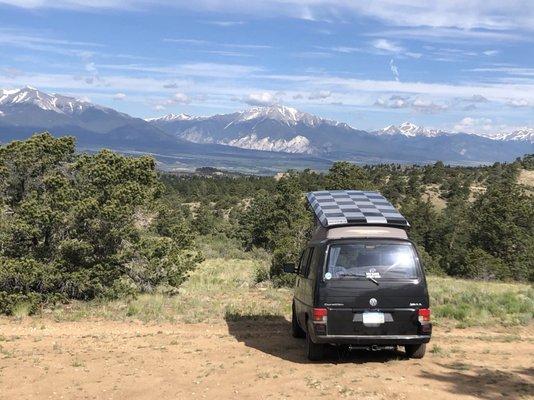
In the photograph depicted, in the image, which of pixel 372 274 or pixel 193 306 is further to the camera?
pixel 193 306

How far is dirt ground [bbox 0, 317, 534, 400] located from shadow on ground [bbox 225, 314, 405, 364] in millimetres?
21

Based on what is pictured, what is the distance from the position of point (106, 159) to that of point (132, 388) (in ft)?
31.2

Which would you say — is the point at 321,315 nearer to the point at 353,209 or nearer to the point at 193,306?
the point at 353,209

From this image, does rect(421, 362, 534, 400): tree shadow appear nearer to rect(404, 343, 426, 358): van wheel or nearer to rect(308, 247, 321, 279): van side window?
rect(404, 343, 426, 358): van wheel

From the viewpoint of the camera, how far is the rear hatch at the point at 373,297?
27.6 feet

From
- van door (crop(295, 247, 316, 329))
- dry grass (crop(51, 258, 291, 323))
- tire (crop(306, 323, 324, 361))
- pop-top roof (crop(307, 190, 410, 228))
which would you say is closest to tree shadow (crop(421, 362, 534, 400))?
tire (crop(306, 323, 324, 361))

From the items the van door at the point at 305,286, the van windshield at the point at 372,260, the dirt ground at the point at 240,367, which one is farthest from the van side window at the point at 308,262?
the dirt ground at the point at 240,367

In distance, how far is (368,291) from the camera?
8.41 metres

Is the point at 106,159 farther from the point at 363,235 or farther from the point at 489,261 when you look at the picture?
the point at 489,261

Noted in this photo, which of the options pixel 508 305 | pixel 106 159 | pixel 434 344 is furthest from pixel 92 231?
pixel 508 305

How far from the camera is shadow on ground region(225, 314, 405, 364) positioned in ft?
30.2

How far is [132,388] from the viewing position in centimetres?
767

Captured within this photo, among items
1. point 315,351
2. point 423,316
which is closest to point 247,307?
point 315,351

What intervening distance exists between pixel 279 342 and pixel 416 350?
286 centimetres
